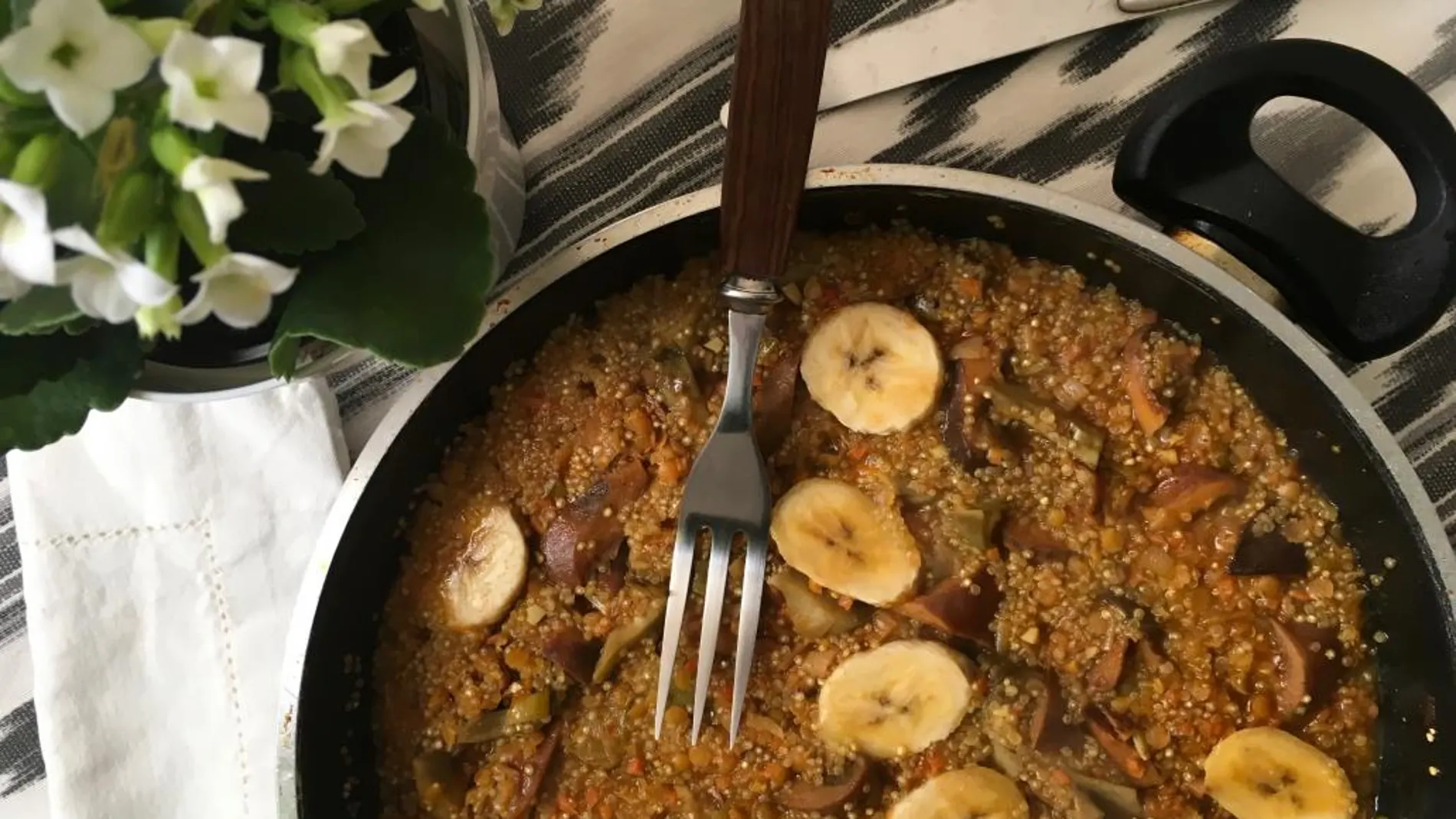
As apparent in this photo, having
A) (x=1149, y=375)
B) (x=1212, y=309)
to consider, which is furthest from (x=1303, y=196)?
(x=1149, y=375)

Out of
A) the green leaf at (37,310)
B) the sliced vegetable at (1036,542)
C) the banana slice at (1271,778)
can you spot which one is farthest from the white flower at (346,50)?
the banana slice at (1271,778)

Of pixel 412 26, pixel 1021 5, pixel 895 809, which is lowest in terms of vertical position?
pixel 895 809

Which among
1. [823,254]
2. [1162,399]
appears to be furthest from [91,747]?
[1162,399]

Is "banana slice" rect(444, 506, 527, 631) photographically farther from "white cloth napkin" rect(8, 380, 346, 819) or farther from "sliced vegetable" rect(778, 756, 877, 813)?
"sliced vegetable" rect(778, 756, 877, 813)

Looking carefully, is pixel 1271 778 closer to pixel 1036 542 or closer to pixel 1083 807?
pixel 1083 807

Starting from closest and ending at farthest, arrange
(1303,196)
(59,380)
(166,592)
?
(59,380) < (1303,196) < (166,592)

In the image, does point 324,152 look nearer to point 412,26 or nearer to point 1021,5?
point 412,26
